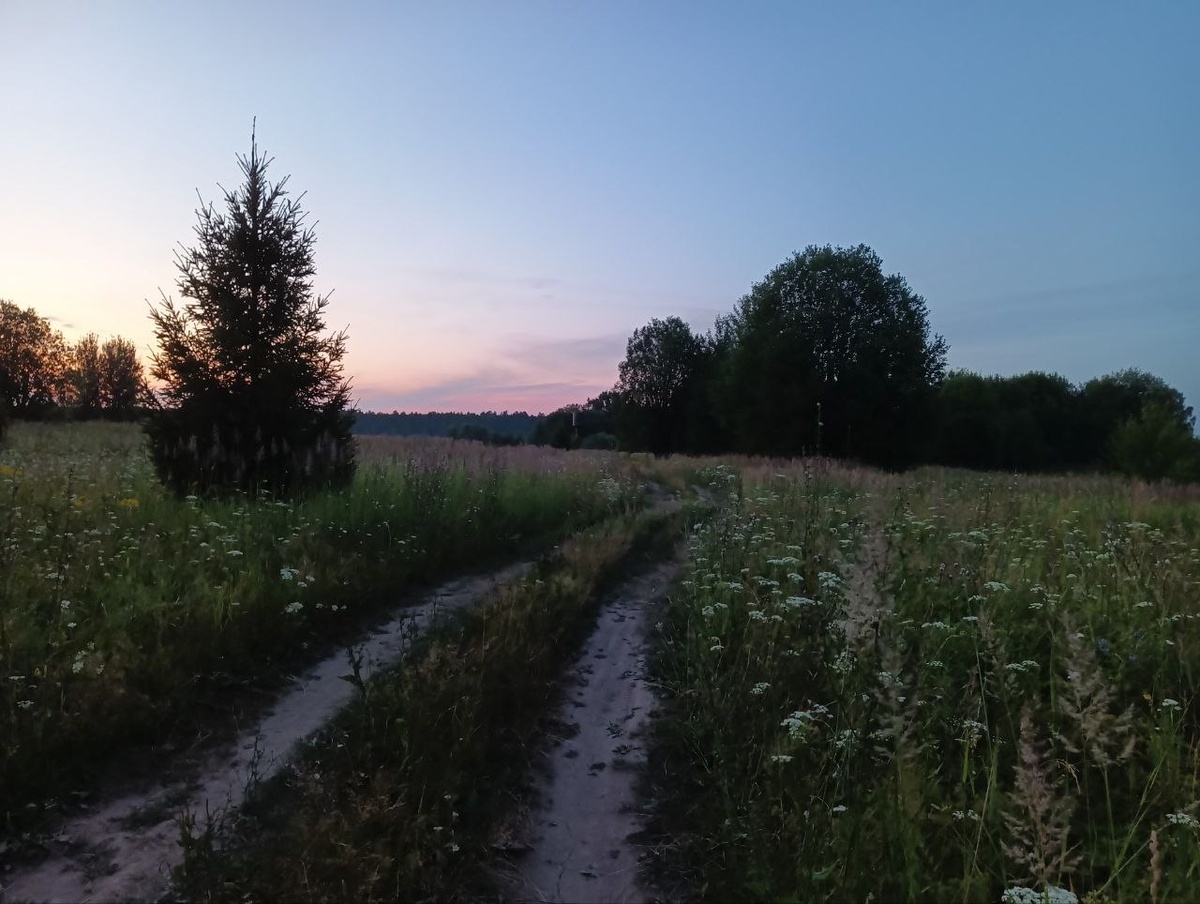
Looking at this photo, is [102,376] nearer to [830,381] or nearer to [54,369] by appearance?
[54,369]

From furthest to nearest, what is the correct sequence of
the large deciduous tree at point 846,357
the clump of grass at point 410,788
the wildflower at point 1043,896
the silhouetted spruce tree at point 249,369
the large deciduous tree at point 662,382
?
the large deciduous tree at point 662,382 < the large deciduous tree at point 846,357 < the silhouetted spruce tree at point 249,369 < the clump of grass at point 410,788 < the wildflower at point 1043,896

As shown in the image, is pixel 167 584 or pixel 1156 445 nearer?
pixel 167 584

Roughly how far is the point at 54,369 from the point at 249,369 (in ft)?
205

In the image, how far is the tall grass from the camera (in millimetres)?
3152

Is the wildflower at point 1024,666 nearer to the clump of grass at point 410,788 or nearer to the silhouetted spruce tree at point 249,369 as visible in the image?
the clump of grass at point 410,788

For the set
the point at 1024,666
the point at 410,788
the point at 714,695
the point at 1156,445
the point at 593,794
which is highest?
the point at 1156,445

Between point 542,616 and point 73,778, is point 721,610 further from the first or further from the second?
point 73,778

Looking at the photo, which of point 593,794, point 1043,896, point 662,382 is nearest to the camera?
point 1043,896

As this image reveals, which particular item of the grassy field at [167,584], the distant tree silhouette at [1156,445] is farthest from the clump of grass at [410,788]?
the distant tree silhouette at [1156,445]

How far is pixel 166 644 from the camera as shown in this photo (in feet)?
18.2

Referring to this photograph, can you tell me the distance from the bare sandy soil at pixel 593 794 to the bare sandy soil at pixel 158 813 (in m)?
1.63

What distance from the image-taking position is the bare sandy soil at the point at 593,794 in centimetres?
361

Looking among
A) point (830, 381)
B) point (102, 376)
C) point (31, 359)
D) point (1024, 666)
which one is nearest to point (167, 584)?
point (1024, 666)

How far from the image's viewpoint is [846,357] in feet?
134
